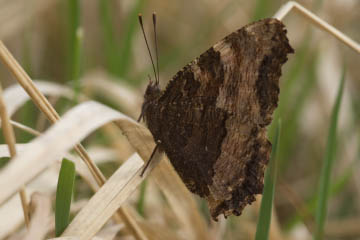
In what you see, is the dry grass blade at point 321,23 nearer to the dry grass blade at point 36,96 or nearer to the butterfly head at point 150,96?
the butterfly head at point 150,96

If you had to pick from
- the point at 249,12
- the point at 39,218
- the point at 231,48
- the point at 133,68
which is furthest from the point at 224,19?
the point at 39,218

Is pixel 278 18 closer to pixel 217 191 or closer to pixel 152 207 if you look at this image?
pixel 217 191

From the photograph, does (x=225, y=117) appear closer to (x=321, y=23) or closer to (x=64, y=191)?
(x=321, y=23)

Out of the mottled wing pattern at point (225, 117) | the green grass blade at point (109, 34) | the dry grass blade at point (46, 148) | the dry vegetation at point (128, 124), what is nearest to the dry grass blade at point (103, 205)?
the dry vegetation at point (128, 124)

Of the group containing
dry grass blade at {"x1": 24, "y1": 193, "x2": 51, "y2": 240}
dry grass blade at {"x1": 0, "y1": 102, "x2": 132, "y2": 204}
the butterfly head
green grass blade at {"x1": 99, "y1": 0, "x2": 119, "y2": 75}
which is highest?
green grass blade at {"x1": 99, "y1": 0, "x2": 119, "y2": 75}

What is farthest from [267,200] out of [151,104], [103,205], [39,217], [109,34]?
[109,34]

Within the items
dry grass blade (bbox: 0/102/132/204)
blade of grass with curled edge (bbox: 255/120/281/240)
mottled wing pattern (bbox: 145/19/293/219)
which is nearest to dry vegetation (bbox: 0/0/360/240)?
dry grass blade (bbox: 0/102/132/204)

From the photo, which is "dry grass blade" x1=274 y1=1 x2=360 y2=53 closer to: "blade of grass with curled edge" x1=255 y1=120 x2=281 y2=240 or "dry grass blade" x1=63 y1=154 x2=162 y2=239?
"blade of grass with curled edge" x1=255 y1=120 x2=281 y2=240
